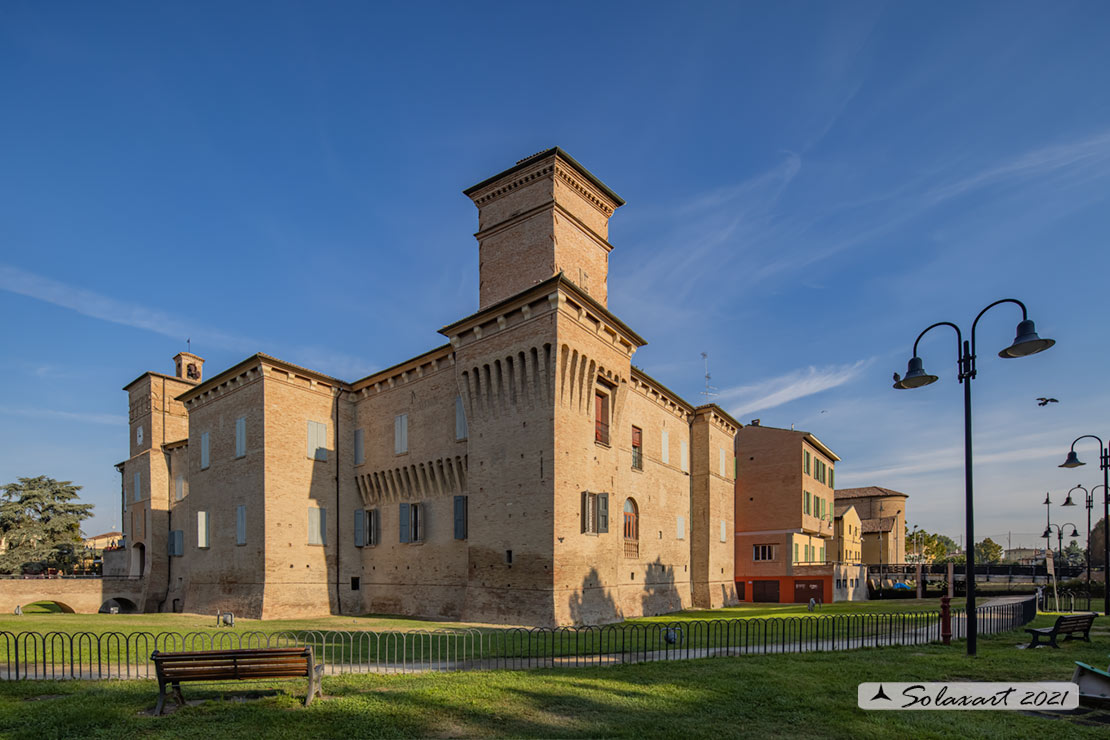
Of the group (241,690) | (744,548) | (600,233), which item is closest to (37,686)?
(241,690)

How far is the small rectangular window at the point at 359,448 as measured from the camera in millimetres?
32513

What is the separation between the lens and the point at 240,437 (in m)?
30.7

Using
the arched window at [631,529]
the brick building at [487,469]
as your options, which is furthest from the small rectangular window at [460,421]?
the arched window at [631,529]

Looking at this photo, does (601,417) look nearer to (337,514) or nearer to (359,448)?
(359,448)

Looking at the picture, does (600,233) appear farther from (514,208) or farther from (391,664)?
(391,664)

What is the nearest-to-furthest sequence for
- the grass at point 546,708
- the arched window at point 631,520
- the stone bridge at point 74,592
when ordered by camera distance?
the grass at point 546,708
the arched window at point 631,520
the stone bridge at point 74,592

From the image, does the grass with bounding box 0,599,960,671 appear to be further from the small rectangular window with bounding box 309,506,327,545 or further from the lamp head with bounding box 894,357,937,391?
the lamp head with bounding box 894,357,937,391

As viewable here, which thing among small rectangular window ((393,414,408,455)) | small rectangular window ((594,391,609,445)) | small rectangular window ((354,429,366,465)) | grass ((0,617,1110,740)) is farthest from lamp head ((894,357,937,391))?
small rectangular window ((354,429,366,465))

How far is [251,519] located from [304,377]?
7.00 m

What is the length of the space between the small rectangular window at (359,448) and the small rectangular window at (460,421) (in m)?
7.30

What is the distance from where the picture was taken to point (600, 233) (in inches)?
1170

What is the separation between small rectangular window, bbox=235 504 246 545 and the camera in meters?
29.7

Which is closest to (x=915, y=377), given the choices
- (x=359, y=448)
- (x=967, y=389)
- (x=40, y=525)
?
(x=967, y=389)

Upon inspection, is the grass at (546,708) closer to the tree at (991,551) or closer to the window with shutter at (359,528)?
the window with shutter at (359,528)
